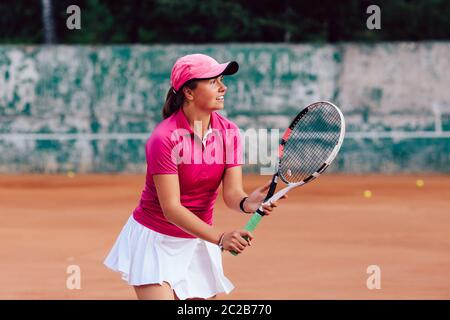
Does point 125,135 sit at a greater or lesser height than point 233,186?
lesser

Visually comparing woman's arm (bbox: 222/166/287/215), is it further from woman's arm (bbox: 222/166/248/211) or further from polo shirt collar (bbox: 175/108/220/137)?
polo shirt collar (bbox: 175/108/220/137)

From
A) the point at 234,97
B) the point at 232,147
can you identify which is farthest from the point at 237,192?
the point at 234,97

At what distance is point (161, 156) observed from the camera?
413cm

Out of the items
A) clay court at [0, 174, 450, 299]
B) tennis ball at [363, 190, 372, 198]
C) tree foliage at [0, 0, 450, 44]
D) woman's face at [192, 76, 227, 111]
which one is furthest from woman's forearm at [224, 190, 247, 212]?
tree foliage at [0, 0, 450, 44]

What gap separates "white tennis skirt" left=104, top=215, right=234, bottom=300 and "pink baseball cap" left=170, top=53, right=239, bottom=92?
1.96 feet

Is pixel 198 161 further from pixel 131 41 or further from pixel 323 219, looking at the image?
pixel 131 41

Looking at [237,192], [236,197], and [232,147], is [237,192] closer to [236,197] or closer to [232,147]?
[236,197]

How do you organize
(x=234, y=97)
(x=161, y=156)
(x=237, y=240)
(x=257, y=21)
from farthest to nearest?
(x=257, y=21) → (x=234, y=97) → (x=161, y=156) → (x=237, y=240)

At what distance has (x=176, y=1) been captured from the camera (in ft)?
60.8

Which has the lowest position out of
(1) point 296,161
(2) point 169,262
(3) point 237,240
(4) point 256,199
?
(2) point 169,262

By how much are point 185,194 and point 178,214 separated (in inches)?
9.0

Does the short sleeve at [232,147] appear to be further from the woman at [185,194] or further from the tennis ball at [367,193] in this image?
the tennis ball at [367,193]

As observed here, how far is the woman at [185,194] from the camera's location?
13.6ft

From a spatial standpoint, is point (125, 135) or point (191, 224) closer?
point (191, 224)
